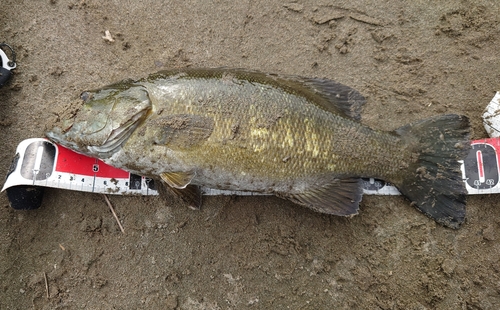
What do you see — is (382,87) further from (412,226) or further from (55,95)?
(55,95)

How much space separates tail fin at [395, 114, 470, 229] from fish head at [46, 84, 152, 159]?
2.31 metres

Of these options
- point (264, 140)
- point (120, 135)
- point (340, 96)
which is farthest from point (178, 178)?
point (340, 96)

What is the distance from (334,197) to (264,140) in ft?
2.73

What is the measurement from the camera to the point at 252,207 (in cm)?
333

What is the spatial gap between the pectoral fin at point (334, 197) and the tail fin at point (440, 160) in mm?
477

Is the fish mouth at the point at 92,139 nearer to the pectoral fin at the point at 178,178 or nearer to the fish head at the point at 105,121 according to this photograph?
the fish head at the point at 105,121

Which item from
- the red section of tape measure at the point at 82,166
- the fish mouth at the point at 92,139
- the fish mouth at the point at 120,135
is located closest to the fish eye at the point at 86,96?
the fish mouth at the point at 92,139

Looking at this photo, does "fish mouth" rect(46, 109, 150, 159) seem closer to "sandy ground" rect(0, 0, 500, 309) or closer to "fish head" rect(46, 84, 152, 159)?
"fish head" rect(46, 84, 152, 159)

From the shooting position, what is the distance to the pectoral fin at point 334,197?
2.96 m

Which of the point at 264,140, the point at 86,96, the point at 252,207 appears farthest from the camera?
the point at 252,207

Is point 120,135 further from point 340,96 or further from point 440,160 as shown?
point 440,160

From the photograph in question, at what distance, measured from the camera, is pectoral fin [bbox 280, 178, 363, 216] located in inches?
116

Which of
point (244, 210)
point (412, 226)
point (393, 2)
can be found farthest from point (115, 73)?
point (412, 226)

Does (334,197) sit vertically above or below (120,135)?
below
